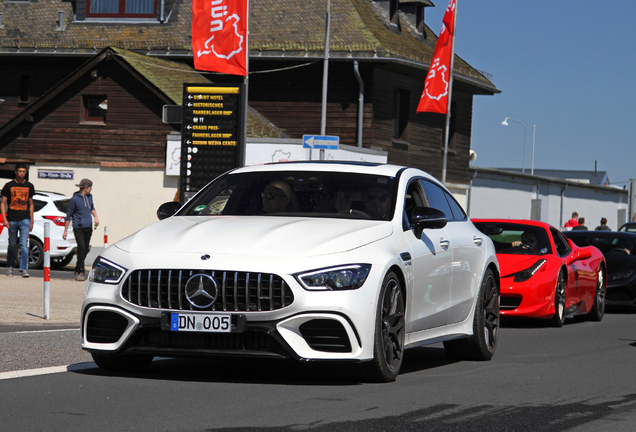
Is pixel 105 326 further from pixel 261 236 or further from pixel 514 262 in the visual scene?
pixel 514 262

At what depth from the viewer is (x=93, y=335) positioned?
717 cm

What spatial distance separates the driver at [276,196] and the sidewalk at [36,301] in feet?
Result: 15.2

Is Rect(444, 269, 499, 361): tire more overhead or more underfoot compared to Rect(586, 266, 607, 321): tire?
more overhead

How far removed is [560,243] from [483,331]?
561cm

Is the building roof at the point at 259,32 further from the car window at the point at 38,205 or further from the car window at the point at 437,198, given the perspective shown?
the car window at the point at 437,198

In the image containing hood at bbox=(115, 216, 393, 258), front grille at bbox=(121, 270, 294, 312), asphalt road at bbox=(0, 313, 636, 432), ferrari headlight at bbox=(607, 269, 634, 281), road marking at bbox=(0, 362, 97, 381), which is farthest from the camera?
ferrari headlight at bbox=(607, 269, 634, 281)

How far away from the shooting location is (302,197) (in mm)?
8062

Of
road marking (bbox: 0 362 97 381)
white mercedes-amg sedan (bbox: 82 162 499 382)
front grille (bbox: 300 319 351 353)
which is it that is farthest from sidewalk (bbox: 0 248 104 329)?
front grille (bbox: 300 319 351 353)

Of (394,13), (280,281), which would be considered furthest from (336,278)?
(394,13)

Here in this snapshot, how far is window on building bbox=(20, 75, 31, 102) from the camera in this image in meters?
38.0

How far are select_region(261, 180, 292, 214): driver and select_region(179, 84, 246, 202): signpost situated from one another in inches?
462

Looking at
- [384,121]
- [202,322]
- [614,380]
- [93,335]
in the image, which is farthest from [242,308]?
[384,121]

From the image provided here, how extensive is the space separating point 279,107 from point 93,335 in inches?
1199

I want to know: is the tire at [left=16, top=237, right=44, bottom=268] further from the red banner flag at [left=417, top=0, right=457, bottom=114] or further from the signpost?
the red banner flag at [left=417, top=0, right=457, bottom=114]
